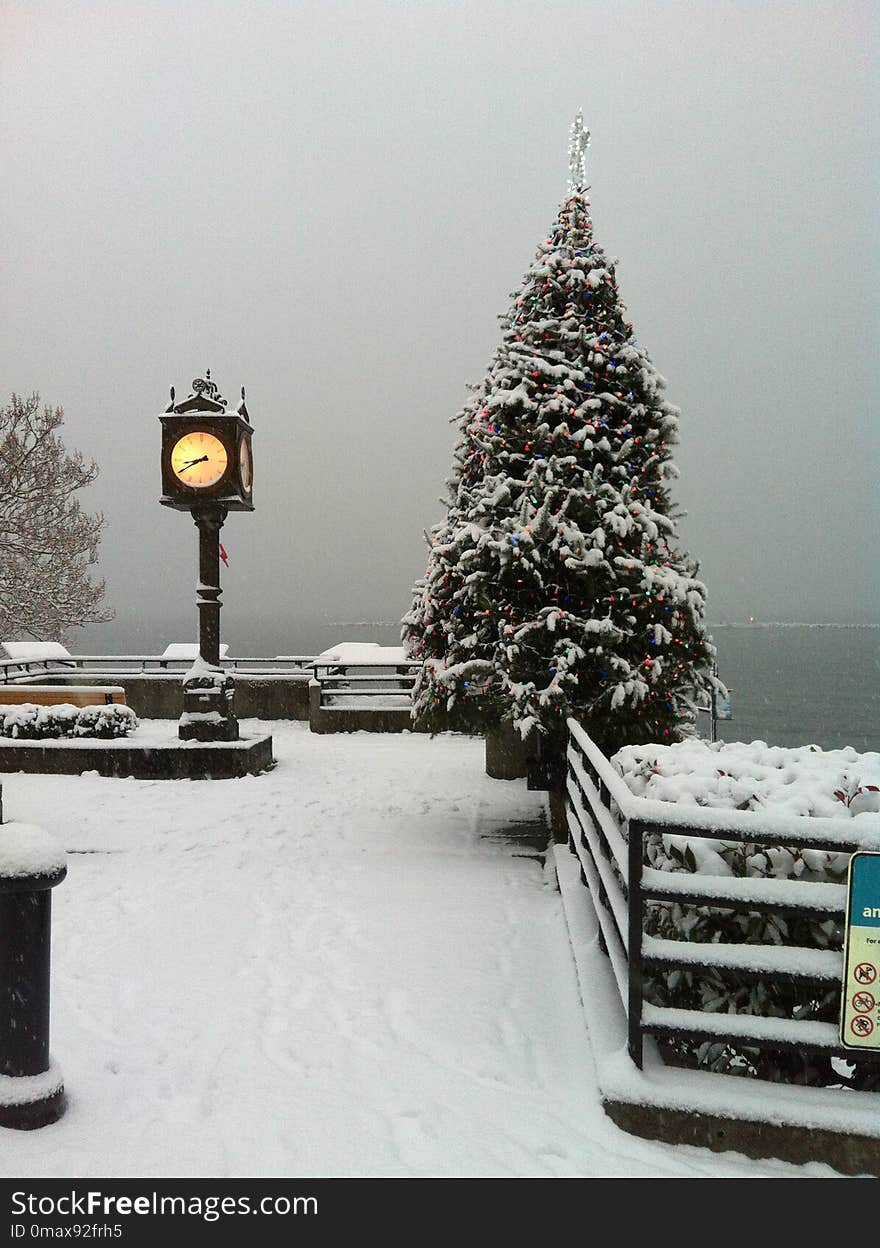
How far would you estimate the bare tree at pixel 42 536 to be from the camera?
27.2 meters

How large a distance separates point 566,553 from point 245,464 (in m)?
6.40

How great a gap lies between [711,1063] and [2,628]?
2895cm

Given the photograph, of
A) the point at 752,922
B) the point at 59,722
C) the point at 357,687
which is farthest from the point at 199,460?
the point at 752,922

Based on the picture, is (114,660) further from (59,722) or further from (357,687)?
(59,722)

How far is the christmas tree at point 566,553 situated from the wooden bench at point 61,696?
23.2ft

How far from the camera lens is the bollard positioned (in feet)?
10.3

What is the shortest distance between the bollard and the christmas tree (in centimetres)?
444

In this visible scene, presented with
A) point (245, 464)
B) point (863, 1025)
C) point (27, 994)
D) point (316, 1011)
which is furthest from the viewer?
point (245, 464)

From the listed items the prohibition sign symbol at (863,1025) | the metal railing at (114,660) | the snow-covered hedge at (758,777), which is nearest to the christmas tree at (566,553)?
the snow-covered hedge at (758,777)

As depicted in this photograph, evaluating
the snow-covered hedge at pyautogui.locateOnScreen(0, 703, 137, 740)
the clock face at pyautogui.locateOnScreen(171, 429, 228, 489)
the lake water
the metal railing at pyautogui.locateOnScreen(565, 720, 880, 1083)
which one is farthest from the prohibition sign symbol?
the lake water

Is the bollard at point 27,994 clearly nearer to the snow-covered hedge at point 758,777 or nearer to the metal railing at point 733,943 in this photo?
the metal railing at point 733,943

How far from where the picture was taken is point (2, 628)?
2808 cm

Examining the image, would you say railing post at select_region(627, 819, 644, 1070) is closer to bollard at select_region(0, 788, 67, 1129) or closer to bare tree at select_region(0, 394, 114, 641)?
bollard at select_region(0, 788, 67, 1129)

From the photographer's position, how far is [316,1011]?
4.30 m
